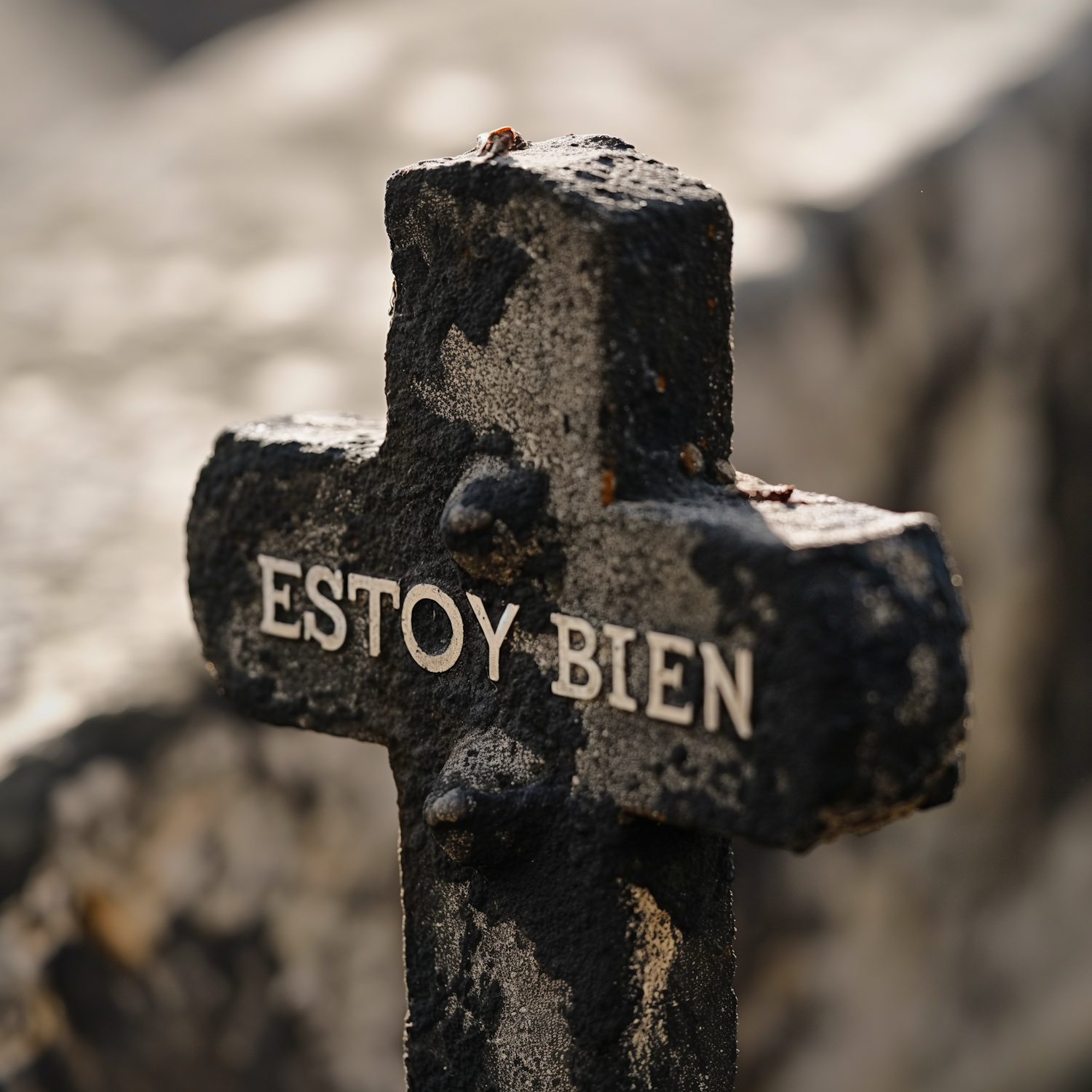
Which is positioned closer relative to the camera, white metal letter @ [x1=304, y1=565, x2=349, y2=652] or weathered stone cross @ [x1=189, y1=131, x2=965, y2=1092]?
weathered stone cross @ [x1=189, y1=131, x2=965, y2=1092]

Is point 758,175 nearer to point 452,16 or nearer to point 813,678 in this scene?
point 452,16

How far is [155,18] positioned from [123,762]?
18.9ft

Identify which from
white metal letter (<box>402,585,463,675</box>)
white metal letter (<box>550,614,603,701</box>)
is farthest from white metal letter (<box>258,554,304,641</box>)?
white metal letter (<box>550,614,603,701</box>)

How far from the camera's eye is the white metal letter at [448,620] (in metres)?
1.32

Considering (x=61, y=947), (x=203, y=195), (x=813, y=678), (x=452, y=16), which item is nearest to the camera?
(x=813, y=678)

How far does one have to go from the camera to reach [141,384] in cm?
322

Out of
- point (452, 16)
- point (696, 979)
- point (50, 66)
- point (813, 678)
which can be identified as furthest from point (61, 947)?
point (50, 66)

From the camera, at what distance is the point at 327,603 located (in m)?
1.45

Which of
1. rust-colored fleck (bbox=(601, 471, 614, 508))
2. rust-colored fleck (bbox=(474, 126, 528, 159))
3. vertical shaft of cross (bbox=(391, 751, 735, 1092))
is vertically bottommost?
vertical shaft of cross (bbox=(391, 751, 735, 1092))

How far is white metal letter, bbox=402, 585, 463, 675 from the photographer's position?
132 cm

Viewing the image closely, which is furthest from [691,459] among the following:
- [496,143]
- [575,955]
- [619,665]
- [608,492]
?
[575,955]

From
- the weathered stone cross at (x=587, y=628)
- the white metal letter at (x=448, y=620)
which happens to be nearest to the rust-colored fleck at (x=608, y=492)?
the weathered stone cross at (x=587, y=628)

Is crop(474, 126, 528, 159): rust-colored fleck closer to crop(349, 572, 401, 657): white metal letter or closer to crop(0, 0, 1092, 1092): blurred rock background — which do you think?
crop(349, 572, 401, 657): white metal letter

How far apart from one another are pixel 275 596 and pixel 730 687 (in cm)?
59
